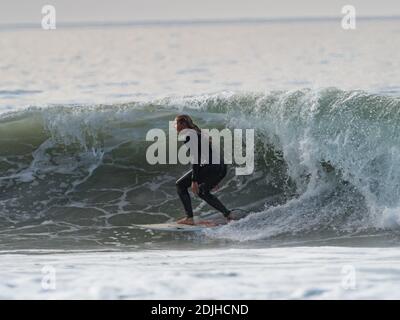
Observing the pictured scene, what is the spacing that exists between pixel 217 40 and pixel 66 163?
46.4 m

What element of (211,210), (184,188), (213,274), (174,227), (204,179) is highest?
(204,179)

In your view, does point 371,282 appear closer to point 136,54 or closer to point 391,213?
point 391,213

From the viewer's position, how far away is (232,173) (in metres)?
12.6

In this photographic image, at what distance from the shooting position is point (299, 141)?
12.6 meters

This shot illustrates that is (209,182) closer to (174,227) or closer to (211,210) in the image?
(174,227)

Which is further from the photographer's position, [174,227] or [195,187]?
[174,227]

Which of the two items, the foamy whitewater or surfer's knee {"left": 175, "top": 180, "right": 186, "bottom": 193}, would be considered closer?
the foamy whitewater

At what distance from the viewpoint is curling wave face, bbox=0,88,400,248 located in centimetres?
1064

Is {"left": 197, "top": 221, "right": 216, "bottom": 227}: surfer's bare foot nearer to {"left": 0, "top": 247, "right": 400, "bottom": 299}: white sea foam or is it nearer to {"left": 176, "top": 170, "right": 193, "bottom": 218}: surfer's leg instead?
{"left": 176, "top": 170, "right": 193, "bottom": 218}: surfer's leg

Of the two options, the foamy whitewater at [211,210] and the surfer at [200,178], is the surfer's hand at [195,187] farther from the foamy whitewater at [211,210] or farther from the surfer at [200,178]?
the foamy whitewater at [211,210]

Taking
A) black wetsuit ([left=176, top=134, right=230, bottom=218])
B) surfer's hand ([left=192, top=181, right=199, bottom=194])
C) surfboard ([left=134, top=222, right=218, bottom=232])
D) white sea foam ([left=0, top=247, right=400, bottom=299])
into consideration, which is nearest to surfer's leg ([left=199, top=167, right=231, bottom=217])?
black wetsuit ([left=176, top=134, right=230, bottom=218])

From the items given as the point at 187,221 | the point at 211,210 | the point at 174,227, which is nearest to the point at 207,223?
the point at 187,221

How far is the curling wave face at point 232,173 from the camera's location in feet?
34.9
